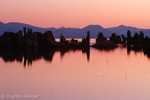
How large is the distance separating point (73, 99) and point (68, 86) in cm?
340

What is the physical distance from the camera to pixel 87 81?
1956 cm

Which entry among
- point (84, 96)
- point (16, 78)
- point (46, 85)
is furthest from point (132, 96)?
point (16, 78)

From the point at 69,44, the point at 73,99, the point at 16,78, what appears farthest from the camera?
the point at 69,44

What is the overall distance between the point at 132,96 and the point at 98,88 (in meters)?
2.64

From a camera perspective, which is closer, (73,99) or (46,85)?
(73,99)

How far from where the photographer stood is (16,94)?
1512cm

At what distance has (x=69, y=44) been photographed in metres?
78.3

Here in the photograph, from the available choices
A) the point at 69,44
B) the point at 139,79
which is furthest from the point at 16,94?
the point at 69,44

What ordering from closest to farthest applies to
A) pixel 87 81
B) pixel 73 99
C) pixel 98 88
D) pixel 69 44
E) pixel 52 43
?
1. pixel 73 99
2. pixel 98 88
3. pixel 87 81
4. pixel 52 43
5. pixel 69 44

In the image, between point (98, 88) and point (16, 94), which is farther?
point (98, 88)

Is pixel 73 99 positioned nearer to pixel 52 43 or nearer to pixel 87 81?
pixel 87 81

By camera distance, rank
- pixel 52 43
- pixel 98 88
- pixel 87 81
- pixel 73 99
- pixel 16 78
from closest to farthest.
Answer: pixel 73 99, pixel 98 88, pixel 87 81, pixel 16 78, pixel 52 43

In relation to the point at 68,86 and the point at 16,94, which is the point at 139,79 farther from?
the point at 16,94

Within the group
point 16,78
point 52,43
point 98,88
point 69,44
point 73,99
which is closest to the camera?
point 73,99
